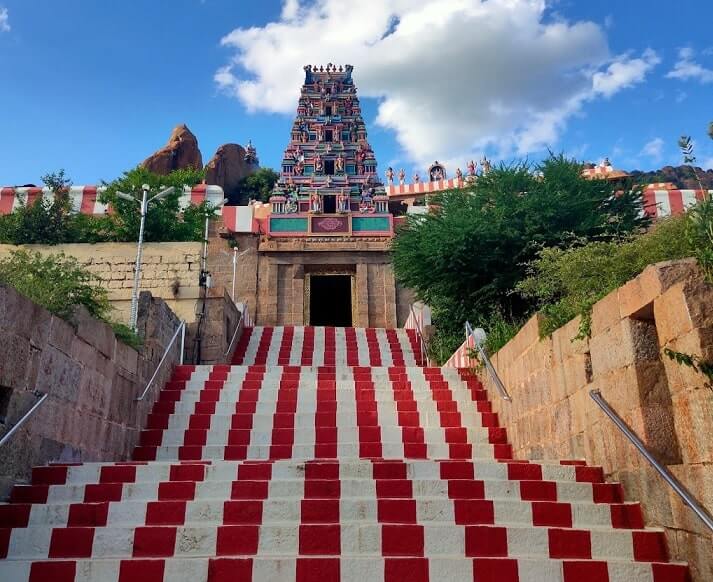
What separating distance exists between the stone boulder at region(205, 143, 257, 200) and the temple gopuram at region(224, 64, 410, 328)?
1419 centimetres

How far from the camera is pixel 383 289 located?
58.6 ft

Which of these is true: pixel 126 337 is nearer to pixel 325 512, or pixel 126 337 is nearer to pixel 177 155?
pixel 325 512

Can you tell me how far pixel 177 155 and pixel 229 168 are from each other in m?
4.32

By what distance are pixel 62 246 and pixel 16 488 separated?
13.0 metres

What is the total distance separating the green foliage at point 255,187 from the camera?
124 feet

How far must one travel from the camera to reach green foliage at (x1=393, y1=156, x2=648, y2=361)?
29.6 feet

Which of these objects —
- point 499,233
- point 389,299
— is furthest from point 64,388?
point 389,299

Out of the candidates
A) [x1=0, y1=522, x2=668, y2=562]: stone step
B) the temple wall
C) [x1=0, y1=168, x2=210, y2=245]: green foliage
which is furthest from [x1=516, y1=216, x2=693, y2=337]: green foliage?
[x1=0, y1=168, x2=210, y2=245]: green foliage

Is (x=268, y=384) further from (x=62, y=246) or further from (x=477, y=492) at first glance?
(x=62, y=246)

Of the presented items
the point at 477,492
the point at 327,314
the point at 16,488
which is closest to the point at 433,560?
the point at 477,492

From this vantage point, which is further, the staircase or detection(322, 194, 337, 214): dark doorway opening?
detection(322, 194, 337, 214): dark doorway opening

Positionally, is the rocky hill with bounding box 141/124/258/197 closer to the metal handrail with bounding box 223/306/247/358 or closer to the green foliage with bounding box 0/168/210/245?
the green foliage with bounding box 0/168/210/245

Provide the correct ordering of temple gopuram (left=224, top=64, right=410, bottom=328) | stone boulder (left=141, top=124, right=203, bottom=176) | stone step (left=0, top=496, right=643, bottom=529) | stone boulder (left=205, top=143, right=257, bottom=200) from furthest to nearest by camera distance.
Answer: stone boulder (left=205, top=143, right=257, bottom=200), stone boulder (left=141, top=124, right=203, bottom=176), temple gopuram (left=224, top=64, right=410, bottom=328), stone step (left=0, top=496, right=643, bottom=529)

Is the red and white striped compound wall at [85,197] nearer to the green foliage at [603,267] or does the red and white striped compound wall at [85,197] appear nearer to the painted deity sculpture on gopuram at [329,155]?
the painted deity sculpture on gopuram at [329,155]
